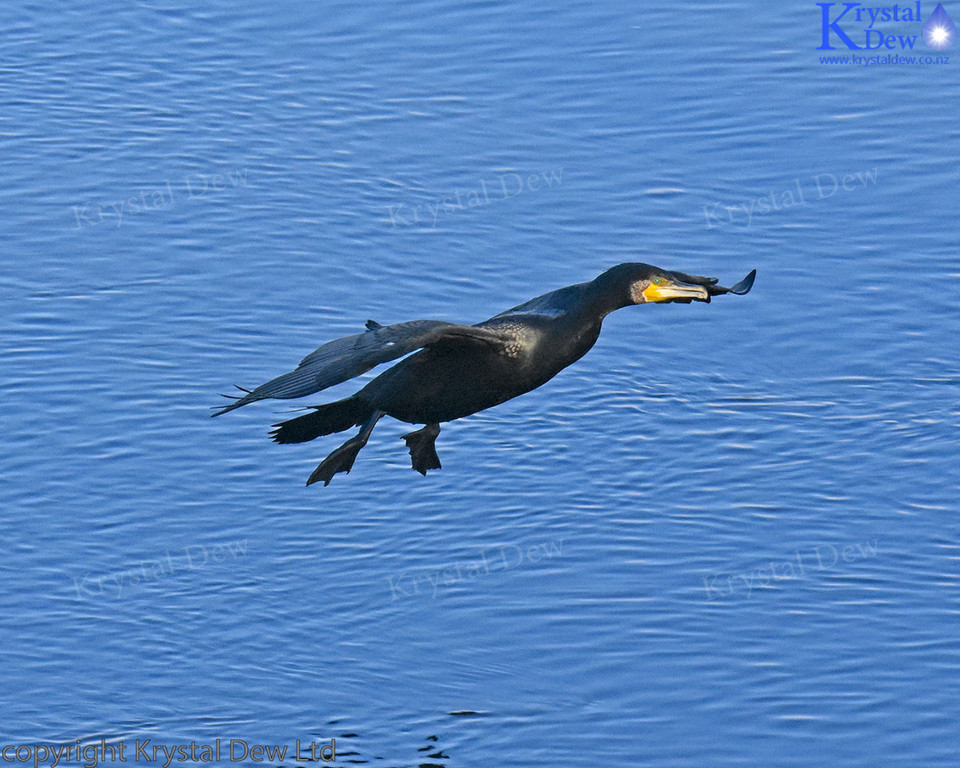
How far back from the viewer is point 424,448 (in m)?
14.3

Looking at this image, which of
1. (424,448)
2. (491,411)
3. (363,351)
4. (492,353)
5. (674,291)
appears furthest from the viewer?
(491,411)

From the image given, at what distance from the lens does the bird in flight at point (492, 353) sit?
12.4 m

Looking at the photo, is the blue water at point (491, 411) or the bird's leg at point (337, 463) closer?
the bird's leg at point (337, 463)

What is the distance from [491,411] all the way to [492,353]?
5.09m

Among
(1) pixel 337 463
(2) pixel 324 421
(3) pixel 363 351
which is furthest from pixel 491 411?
(3) pixel 363 351

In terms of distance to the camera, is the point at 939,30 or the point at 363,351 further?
the point at 939,30

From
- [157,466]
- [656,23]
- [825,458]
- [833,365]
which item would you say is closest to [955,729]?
[825,458]

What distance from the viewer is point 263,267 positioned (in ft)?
64.6

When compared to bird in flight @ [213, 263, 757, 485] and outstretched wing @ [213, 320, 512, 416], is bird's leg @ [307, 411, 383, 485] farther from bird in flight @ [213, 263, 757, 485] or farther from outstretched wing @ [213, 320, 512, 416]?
outstretched wing @ [213, 320, 512, 416]

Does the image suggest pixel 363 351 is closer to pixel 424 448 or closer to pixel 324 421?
pixel 324 421

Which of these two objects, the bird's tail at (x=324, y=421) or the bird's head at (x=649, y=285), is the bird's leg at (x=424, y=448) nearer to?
the bird's tail at (x=324, y=421)

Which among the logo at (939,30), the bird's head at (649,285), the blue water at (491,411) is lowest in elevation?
the blue water at (491,411)

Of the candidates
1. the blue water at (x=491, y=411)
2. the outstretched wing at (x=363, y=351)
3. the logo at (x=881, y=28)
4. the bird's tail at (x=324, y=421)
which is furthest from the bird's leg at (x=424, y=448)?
the logo at (x=881, y=28)

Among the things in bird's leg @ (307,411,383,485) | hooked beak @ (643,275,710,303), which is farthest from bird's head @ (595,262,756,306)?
bird's leg @ (307,411,383,485)
